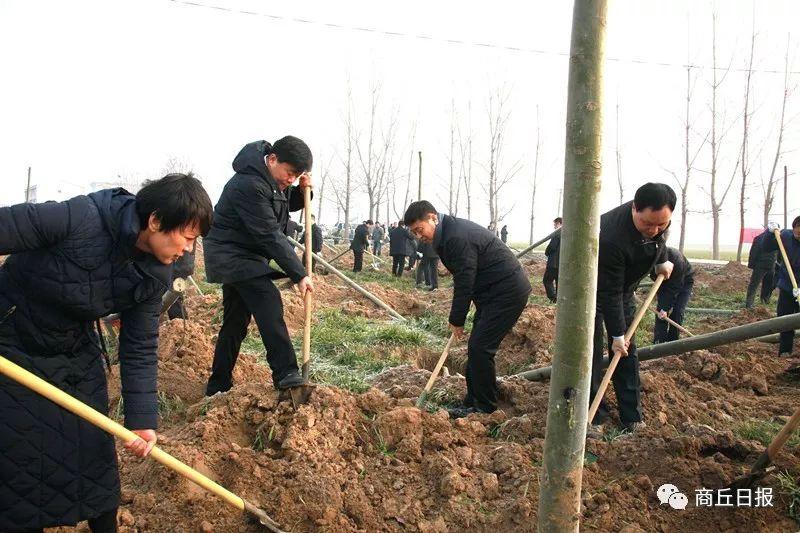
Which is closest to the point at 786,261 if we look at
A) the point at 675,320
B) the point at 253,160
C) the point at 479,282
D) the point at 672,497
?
the point at 675,320

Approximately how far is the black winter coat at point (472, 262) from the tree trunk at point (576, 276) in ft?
7.16

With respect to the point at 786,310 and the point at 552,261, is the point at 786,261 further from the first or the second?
the point at 552,261

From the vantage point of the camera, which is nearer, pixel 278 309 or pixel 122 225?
pixel 122 225

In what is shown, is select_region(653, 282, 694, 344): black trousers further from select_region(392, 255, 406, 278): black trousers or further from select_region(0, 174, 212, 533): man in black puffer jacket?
select_region(392, 255, 406, 278): black trousers

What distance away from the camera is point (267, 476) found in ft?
9.59

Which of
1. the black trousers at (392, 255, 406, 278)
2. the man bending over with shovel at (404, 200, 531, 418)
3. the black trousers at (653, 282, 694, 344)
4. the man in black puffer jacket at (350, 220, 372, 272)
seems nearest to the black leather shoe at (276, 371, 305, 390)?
the man bending over with shovel at (404, 200, 531, 418)

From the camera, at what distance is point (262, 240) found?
3.63 metres

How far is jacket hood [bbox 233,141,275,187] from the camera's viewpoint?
365cm

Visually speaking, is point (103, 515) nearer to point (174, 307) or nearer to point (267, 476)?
point (267, 476)

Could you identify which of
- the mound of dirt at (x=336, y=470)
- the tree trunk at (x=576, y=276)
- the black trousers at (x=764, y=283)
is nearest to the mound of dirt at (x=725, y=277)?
the black trousers at (x=764, y=283)

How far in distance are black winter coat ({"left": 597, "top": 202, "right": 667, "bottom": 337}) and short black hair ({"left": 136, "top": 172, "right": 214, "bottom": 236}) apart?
2.74 m

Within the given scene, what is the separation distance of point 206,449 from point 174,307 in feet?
13.0

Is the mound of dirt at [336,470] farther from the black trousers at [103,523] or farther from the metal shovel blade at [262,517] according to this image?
the black trousers at [103,523]

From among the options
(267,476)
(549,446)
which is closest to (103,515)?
(267,476)
